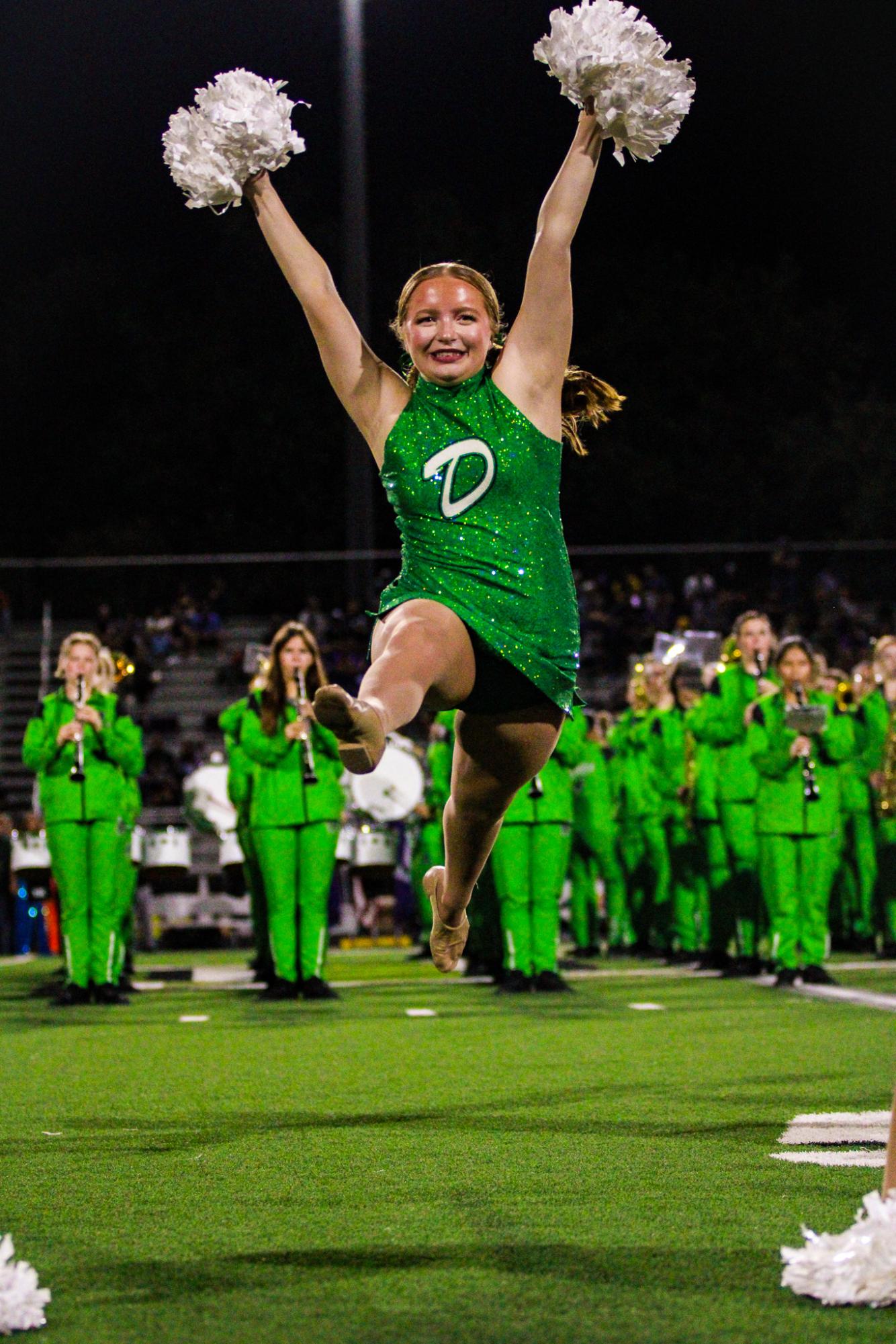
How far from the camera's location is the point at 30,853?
464 inches

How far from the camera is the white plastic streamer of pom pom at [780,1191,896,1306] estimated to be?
9.53 feet

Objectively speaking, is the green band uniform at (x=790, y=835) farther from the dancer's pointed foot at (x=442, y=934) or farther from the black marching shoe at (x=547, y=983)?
the dancer's pointed foot at (x=442, y=934)

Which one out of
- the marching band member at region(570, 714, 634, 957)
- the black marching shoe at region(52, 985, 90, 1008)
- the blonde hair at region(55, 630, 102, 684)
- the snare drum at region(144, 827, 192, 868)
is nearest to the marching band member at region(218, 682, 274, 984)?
the blonde hair at region(55, 630, 102, 684)

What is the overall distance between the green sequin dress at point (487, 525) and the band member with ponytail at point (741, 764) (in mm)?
6464

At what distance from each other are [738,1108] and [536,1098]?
0.65 metres

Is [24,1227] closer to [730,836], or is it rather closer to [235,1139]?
[235,1139]

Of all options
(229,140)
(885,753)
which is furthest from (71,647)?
(229,140)

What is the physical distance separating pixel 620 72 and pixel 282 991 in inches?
256

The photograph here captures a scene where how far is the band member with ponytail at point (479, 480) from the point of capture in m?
3.90

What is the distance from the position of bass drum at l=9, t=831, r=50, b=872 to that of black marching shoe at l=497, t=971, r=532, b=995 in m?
3.52

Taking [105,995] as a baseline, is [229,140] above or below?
above

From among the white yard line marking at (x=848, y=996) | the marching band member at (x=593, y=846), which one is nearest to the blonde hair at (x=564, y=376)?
the white yard line marking at (x=848, y=996)

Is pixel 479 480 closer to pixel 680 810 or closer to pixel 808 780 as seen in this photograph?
pixel 808 780

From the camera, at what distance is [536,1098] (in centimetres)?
550
